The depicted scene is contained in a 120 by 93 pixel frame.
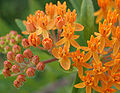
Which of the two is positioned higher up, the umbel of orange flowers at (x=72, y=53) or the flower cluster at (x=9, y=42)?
the flower cluster at (x=9, y=42)

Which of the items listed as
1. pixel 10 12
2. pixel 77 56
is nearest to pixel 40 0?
pixel 10 12

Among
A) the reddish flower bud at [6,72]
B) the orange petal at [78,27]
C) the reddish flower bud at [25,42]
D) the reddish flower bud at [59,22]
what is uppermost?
the reddish flower bud at [59,22]

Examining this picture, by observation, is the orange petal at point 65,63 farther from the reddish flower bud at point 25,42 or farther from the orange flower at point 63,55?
the reddish flower bud at point 25,42

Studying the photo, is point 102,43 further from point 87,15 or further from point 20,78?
A: point 20,78

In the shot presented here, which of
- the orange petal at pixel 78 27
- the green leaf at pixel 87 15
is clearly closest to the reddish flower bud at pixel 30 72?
the orange petal at pixel 78 27

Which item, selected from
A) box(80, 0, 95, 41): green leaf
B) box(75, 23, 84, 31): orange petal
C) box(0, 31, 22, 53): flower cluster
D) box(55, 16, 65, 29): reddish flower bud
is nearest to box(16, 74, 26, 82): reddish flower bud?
box(0, 31, 22, 53): flower cluster

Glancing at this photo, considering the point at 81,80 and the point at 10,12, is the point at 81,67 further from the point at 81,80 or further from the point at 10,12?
the point at 10,12
